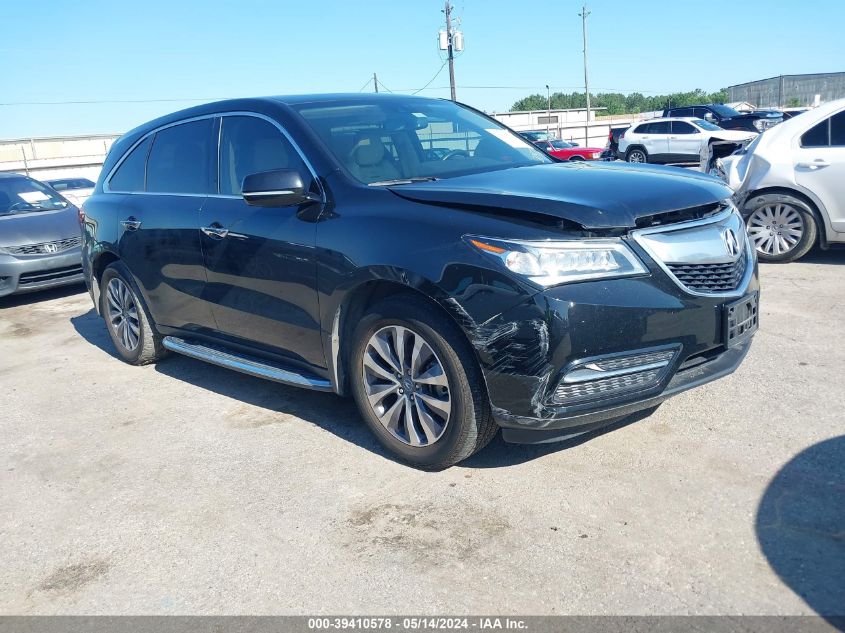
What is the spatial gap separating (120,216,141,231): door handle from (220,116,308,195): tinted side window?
102cm

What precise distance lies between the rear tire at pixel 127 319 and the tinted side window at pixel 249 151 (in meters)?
1.46

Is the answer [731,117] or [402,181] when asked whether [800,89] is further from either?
[402,181]

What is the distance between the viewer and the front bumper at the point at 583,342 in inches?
114

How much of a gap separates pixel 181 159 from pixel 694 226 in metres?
3.30

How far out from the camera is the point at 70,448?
4250 millimetres

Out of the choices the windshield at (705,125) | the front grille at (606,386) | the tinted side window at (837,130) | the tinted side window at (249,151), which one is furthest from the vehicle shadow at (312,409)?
the windshield at (705,125)

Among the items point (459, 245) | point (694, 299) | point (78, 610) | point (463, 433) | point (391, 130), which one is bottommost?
point (78, 610)

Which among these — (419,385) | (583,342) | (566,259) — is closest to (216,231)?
(419,385)

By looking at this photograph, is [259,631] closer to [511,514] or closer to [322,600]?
[322,600]

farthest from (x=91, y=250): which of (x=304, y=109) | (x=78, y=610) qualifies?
(x=78, y=610)

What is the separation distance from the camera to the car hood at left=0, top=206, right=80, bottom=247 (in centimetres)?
859

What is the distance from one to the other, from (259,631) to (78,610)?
76 cm

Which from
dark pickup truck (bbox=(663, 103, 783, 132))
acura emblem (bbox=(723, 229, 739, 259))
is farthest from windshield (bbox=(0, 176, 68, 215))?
dark pickup truck (bbox=(663, 103, 783, 132))

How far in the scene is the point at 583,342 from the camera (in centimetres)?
292
